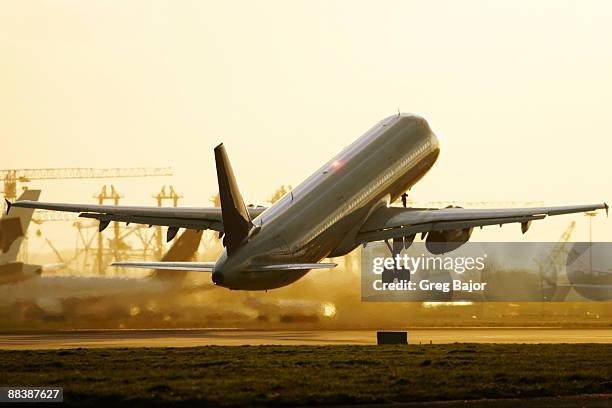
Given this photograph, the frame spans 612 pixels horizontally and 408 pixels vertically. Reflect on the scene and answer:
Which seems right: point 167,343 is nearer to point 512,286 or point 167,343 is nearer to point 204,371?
point 204,371

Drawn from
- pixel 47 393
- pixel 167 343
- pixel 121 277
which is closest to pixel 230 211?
pixel 167 343

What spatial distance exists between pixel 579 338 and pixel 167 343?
66.8 ft

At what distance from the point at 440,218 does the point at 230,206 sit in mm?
17169

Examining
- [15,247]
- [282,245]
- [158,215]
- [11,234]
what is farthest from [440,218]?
[11,234]

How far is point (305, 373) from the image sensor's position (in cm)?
4697

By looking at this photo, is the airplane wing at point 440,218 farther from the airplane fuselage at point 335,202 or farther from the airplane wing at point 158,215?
the airplane wing at point 158,215

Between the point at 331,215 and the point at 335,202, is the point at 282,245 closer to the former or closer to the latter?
the point at 331,215

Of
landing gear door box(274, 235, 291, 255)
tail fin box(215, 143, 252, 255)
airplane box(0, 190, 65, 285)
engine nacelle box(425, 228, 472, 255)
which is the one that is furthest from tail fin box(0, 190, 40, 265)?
tail fin box(215, 143, 252, 255)

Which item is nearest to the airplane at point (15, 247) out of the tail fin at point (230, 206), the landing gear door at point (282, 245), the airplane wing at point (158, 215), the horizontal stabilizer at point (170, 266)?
the airplane wing at point (158, 215)

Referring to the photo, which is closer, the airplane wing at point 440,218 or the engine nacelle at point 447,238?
the airplane wing at point 440,218

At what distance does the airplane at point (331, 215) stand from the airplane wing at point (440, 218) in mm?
50

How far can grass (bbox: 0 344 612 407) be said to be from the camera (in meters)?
40.9

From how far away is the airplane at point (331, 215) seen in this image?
61.9 meters

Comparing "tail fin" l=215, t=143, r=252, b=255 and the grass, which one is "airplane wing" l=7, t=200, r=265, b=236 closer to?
"tail fin" l=215, t=143, r=252, b=255
